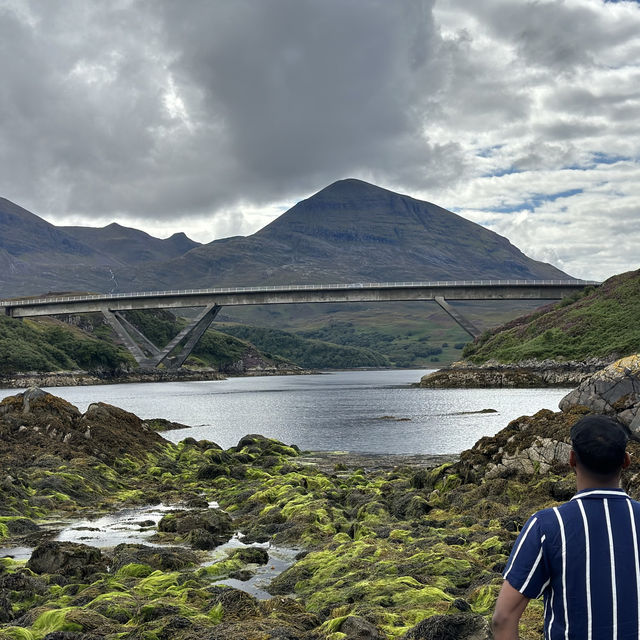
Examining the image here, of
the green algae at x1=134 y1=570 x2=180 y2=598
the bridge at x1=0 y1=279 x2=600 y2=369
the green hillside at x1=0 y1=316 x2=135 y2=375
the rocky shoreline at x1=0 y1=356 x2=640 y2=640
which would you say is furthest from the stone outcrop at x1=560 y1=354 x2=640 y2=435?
the green hillside at x1=0 y1=316 x2=135 y2=375

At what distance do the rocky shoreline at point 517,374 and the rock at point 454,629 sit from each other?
75379mm

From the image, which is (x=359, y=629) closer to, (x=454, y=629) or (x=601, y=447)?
(x=454, y=629)

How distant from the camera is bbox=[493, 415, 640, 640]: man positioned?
3.84m

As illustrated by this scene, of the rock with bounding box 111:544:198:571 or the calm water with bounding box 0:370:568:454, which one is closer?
the rock with bounding box 111:544:198:571

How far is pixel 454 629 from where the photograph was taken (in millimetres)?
7324

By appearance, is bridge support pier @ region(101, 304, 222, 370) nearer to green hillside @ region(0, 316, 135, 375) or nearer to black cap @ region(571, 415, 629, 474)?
green hillside @ region(0, 316, 135, 375)

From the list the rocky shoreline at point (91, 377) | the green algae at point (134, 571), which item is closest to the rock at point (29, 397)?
the green algae at point (134, 571)

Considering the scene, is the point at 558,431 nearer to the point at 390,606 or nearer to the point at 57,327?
the point at 390,606

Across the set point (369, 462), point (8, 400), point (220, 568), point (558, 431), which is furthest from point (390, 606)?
point (8, 400)

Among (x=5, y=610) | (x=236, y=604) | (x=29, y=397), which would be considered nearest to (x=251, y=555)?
(x=236, y=604)

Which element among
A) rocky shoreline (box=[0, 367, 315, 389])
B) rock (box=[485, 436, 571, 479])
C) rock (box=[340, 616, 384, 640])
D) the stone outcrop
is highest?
the stone outcrop

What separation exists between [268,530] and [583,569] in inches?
581

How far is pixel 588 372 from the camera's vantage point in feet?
266

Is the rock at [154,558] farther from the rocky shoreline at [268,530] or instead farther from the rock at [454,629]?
the rock at [454,629]
